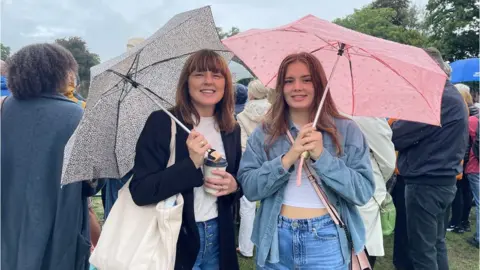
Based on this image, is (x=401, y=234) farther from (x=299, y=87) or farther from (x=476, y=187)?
(x=299, y=87)

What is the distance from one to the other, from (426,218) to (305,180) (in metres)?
1.96

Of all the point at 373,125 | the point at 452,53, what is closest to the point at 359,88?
the point at 373,125

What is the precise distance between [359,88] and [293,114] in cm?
47

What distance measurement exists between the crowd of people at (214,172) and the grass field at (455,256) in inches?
96.9

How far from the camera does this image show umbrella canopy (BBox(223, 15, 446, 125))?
71.3 inches

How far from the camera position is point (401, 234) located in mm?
4273

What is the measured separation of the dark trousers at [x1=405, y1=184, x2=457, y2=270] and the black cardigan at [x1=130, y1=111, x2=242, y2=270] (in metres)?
2.08

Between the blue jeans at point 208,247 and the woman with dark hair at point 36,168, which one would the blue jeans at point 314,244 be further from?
the woman with dark hair at point 36,168

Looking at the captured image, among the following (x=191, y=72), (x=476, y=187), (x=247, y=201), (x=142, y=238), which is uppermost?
(x=191, y=72)

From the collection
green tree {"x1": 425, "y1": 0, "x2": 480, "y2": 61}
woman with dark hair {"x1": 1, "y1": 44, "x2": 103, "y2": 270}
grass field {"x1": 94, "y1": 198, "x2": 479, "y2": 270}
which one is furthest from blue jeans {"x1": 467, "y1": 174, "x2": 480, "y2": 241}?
green tree {"x1": 425, "y1": 0, "x2": 480, "y2": 61}

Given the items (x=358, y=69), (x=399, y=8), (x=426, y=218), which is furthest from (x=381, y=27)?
(x=358, y=69)

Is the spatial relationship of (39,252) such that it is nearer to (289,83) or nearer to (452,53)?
(289,83)

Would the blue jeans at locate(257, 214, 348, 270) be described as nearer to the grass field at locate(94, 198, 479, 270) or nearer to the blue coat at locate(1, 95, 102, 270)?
the blue coat at locate(1, 95, 102, 270)

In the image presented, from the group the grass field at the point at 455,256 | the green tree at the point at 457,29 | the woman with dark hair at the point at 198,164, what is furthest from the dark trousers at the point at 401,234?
the green tree at the point at 457,29
